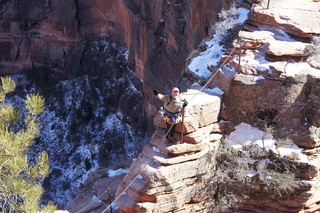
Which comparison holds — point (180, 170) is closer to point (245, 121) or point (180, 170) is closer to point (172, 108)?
point (172, 108)

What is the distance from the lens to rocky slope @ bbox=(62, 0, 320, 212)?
7.27 metres

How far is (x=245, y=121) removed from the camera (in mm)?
8359

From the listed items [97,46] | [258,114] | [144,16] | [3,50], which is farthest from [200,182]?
[3,50]

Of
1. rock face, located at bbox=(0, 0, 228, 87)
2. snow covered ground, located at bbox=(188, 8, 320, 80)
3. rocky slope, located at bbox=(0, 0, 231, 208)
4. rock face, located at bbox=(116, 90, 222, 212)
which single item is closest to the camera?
rock face, located at bbox=(116, 90, 222, 212)

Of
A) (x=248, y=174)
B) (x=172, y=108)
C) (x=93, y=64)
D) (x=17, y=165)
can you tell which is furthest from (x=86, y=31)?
(x=17, y=165)

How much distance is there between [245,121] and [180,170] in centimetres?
206

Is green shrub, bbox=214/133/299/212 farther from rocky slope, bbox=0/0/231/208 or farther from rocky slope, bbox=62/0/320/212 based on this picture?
rocky slope, bbox=0/0/231/208

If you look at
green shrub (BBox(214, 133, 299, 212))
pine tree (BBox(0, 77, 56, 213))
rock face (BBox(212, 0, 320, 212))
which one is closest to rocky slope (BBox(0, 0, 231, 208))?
rock face (BBox(212, 0, 320, 212))

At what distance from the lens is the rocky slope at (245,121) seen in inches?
286

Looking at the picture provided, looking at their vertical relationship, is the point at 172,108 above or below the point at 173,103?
below

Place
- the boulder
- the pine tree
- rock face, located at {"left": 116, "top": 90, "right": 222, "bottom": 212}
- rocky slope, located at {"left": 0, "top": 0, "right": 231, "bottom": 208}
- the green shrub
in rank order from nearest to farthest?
the pine tree → rock face, located at {"left": 116, "top": 90, "right": 222, "bottom": 212} → the green shrub → the boulder → rocky slope, located at {"left": 0, "top": 0, "right": 231, "bottom": 208}

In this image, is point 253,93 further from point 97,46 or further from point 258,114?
point 97,46

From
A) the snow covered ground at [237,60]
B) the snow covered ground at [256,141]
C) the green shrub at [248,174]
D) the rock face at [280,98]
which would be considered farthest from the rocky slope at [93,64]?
the green shrub at [248,174]

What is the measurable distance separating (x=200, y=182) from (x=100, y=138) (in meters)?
16.7
